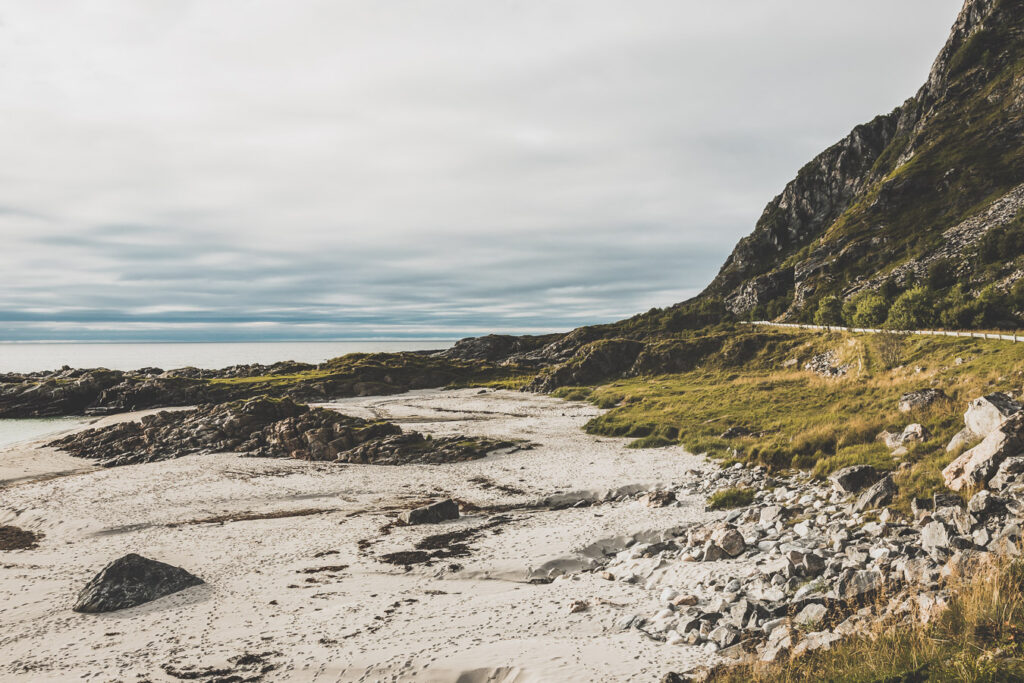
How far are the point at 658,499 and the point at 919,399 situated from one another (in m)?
14.7

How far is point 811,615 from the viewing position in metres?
10.8

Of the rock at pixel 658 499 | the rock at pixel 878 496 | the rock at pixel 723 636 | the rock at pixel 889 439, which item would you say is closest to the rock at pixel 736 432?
the rock at pixel 889 439

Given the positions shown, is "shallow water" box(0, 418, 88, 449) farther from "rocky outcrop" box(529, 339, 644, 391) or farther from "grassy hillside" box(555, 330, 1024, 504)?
"rocky outcrop" box(529, 339, 644, 391)

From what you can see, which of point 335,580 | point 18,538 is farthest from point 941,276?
point 18,538

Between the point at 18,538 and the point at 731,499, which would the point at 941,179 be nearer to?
the point at 731,499

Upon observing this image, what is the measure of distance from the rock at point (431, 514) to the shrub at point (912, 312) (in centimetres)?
6375

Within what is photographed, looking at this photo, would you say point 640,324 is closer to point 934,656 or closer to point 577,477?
point 577,477

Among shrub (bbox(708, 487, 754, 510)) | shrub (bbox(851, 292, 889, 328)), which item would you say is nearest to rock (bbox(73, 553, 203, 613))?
shrub (bbox(708, 487, 754, 510))

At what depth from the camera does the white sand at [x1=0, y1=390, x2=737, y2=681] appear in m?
12.5

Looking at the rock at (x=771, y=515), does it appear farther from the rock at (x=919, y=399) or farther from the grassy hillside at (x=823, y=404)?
the rock at (x=919, y=399)

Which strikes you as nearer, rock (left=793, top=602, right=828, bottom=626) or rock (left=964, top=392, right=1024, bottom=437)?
rock (left=793, top=602, right=828, bottom=626)

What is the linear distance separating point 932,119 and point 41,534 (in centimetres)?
22995

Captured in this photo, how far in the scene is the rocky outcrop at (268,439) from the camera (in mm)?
41719

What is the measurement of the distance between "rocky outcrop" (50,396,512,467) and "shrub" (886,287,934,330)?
183ft
